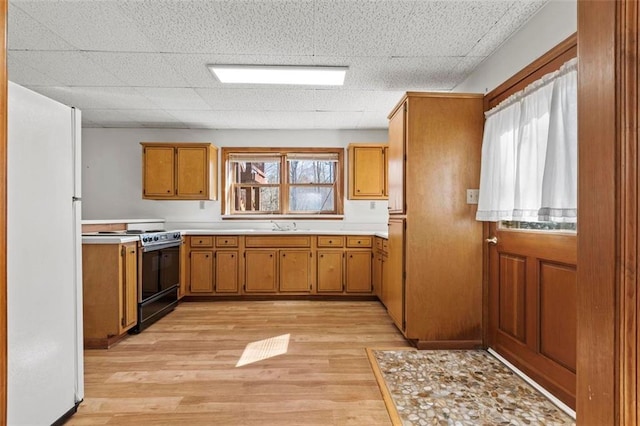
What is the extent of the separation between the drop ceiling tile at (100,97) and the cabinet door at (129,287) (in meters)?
1.65

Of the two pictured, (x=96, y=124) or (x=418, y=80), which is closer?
(x=418, y=80)

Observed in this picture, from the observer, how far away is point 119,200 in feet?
16.0

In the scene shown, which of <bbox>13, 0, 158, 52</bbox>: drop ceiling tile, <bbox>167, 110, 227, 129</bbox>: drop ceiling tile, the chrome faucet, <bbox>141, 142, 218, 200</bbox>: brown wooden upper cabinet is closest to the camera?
<bbox>13, 0, 158, 52</bbox>: drop ceiling tile

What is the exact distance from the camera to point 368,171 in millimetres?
4734

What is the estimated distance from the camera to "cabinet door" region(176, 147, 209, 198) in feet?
15.0

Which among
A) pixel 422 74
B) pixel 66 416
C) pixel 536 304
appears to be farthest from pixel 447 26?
pixel 66 416

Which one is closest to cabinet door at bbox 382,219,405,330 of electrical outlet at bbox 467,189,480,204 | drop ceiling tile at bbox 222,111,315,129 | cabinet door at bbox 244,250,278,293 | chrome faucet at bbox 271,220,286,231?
electrical outlet at bbox 467,189,480,204

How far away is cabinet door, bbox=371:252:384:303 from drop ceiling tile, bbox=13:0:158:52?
3141 millimetres

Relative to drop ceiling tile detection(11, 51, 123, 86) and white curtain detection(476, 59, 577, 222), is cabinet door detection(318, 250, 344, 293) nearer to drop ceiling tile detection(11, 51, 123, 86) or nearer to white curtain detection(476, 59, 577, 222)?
white curtain detection(476, 59, 577, 222)

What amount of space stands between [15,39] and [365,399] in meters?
3.50

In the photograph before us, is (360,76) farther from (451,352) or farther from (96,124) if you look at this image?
(96,124)

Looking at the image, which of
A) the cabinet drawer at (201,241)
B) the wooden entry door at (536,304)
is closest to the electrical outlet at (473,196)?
the wooden entry door at (536,304)

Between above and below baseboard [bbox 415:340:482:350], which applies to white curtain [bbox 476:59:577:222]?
above

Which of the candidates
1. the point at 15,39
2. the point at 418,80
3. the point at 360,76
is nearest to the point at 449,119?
the point at 418,80
